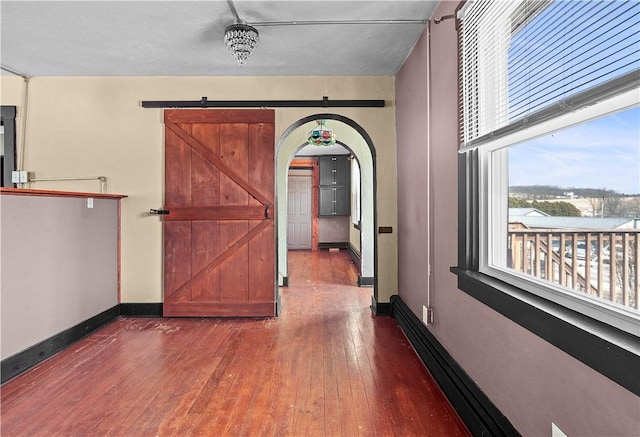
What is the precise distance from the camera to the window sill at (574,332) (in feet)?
2.97

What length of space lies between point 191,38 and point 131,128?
1308mm

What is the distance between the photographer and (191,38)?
9.16 ft

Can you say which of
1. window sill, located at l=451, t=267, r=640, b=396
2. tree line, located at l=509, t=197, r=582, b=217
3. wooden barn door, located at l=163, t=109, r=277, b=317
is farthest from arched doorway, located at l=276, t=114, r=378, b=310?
window sill, located at l=451, t=267, r=640, b=396

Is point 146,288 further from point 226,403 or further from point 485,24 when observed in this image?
point 485,24

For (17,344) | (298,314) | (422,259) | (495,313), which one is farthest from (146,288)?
(495,313)

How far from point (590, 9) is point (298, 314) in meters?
3.21

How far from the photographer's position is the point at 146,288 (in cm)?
362

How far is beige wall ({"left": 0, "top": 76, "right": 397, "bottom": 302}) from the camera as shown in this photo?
3.58 metres

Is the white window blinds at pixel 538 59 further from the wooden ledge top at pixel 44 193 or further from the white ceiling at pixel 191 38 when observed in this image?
the wooden ledge top at pixel 44 193

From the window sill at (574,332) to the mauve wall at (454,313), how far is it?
0.04 m

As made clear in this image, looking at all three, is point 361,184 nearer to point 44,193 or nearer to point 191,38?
point 191,38

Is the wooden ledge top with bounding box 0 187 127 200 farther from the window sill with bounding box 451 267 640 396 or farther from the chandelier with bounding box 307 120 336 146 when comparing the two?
the window sill with bounding box 451 267 640 396

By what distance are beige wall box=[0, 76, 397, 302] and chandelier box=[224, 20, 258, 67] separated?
114 centimetres

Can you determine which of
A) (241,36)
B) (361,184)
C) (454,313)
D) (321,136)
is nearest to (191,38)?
(241,36)
